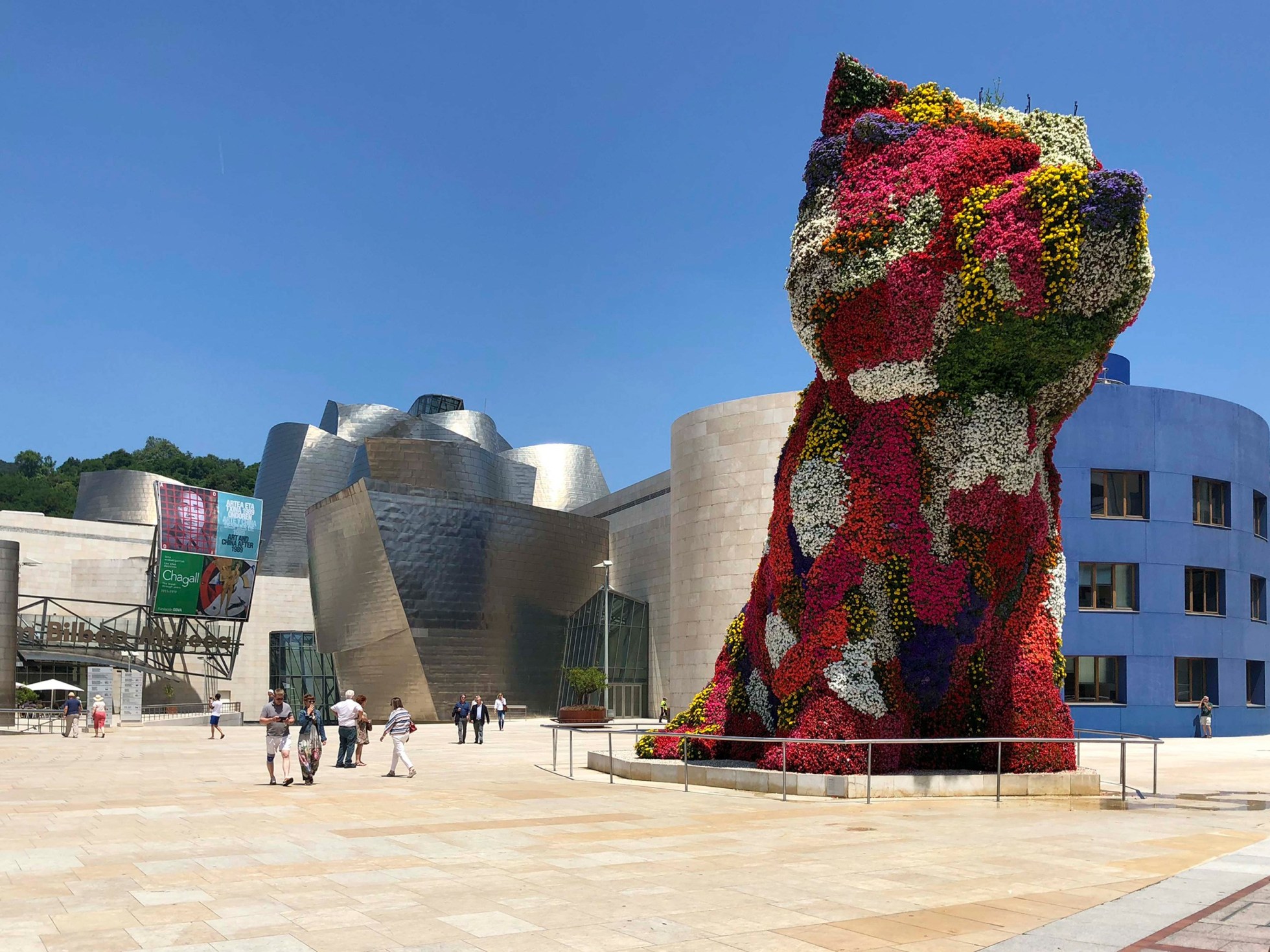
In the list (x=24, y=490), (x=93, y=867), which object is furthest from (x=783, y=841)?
(x=24, y=490)

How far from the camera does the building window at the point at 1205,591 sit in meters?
38.2

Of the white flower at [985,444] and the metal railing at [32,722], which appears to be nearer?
the white flower at [985,444]

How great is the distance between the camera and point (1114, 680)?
37.3m

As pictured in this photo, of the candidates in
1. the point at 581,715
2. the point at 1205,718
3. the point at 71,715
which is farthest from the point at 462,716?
the point at 1205,718

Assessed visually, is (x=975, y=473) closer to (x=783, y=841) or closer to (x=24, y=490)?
(x=783, y=841)

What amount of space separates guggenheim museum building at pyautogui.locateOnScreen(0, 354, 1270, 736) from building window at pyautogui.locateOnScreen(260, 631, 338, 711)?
0.13 metres

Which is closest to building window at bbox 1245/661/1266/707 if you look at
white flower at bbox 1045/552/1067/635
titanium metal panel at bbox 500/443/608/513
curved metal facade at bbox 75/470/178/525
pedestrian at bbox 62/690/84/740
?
white flower at bbox 1045/552/1067/635

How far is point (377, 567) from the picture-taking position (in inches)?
1799

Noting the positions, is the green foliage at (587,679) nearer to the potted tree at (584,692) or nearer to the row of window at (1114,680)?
the potted tree at (584,692)

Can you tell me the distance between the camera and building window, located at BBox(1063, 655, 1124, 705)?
37.0m

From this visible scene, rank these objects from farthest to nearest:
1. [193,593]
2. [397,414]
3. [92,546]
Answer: [397,414]
[92,546]
[193,593]

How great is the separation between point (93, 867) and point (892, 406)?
11114mm

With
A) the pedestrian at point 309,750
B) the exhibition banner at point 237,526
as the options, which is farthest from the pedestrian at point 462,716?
the exhibition banner at point 237,526

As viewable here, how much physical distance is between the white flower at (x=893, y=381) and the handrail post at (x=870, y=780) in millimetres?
4718
